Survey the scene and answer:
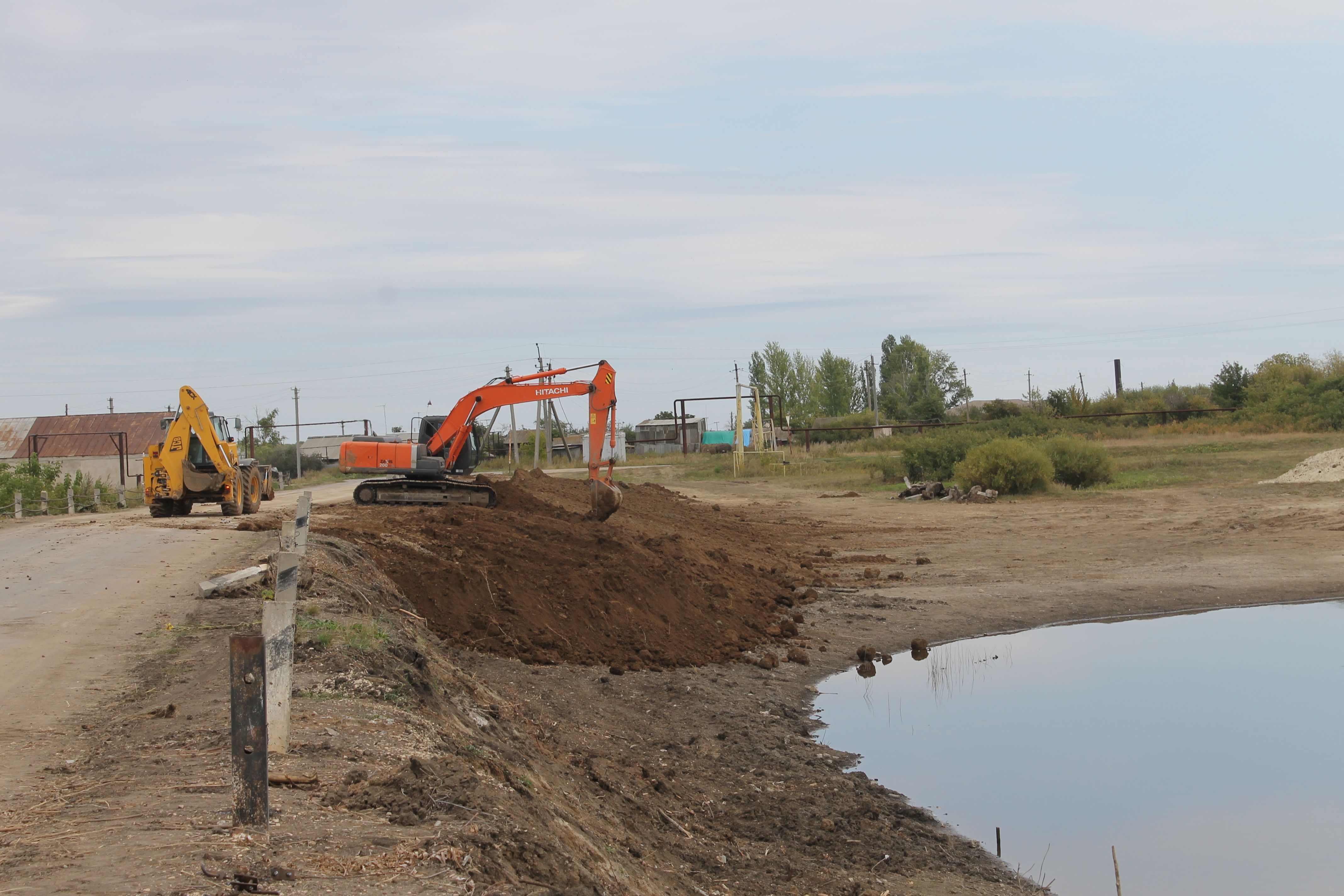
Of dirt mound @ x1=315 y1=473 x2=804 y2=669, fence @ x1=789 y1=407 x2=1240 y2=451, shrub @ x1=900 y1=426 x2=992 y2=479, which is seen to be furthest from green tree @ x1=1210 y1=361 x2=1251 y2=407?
dirt mound @ x1=315 y1=473 x2=804 y2=669

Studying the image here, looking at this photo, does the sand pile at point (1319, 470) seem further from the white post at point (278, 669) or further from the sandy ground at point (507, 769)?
the white post at point (278, 669)

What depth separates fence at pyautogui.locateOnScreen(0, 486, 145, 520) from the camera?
31047 mm

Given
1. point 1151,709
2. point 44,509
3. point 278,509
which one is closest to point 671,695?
point 1151,709

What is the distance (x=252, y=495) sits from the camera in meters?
25.5

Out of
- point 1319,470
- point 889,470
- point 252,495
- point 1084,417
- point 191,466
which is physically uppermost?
point 1084,417

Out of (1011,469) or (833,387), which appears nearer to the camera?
(1011,469)

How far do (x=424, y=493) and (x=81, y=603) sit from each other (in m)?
10.8

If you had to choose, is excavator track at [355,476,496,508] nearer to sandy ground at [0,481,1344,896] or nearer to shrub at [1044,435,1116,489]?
sandy ground at [0,481,1344,896]

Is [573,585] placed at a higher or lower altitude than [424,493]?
lower

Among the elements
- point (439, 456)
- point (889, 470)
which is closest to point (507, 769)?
point (439, 456)

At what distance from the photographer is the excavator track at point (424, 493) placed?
22.1m

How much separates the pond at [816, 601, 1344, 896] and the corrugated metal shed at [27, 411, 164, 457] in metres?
61.0

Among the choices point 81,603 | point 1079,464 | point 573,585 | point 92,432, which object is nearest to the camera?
point 81,603

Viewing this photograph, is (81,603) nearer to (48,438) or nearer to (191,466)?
(191,466)
